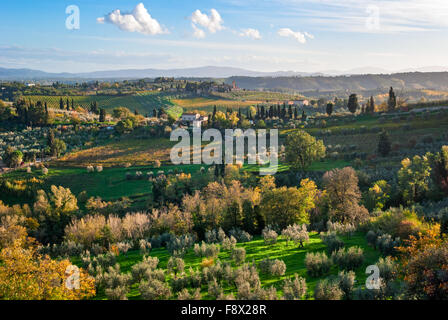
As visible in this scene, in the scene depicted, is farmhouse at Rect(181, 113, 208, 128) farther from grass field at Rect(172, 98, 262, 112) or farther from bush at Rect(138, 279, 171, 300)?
bush at Rect(138, 279, 171, 300)

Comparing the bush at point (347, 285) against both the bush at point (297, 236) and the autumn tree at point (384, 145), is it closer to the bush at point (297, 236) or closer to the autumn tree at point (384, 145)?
the bush at point (297, 236)

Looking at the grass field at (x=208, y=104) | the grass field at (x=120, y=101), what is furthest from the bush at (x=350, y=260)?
the grass field at (x=120, y=101)

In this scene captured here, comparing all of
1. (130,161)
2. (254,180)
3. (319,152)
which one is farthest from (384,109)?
(130,161)

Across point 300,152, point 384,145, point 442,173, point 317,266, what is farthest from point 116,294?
point 384,145

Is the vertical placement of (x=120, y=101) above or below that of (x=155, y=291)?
above

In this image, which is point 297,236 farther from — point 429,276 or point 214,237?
point 429,276

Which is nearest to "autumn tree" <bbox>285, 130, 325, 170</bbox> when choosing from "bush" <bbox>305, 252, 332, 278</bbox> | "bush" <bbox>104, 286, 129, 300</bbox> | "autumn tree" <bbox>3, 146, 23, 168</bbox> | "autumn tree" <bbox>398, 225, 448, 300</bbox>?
"bush" <bbox>305, 252, 332, 278</bbox>
